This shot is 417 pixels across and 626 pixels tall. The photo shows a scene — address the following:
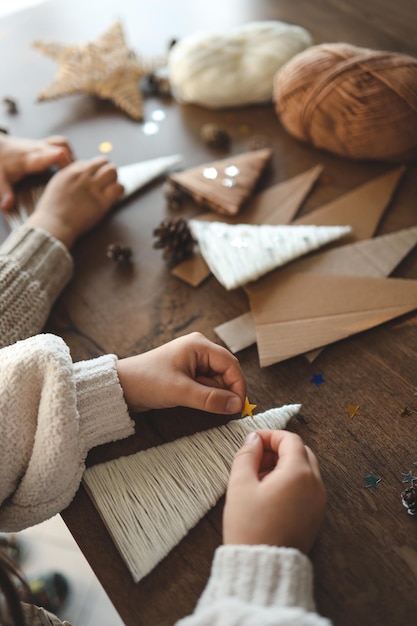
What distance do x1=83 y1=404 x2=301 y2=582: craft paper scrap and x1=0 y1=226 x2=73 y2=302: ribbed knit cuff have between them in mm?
282

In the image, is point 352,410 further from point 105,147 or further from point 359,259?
point 105,147

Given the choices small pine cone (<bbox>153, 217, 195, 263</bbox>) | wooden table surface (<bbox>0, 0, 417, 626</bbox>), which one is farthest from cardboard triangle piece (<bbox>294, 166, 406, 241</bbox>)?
small pine cone (<bbox>153, 217, 195, 263</bbox>)

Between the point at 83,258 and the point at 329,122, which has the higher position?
the point at 329,122

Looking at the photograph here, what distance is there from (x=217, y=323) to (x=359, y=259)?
21 cm

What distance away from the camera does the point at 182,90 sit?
1.01 meters

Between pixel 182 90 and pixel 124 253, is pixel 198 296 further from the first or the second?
pixel 182 90

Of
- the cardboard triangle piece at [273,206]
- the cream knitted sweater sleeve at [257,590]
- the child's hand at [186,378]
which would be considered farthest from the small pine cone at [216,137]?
the cream knitted sweater sleeve at [257,590]

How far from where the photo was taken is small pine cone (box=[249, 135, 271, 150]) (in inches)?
36.8

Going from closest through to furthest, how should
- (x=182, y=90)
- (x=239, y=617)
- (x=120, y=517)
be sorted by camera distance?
(x=239, y=617) < (x=120, y=517) < (x=182, y=90)

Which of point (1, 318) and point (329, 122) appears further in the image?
point (329, 122)

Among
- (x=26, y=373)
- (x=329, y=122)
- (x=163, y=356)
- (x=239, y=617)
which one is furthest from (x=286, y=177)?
(x=239, y=617)

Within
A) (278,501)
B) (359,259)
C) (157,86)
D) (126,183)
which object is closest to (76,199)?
(126,183)

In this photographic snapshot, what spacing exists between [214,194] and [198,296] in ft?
0.57

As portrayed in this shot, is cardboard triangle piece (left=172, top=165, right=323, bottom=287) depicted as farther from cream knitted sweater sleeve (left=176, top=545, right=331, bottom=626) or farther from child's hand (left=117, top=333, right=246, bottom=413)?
cream knitted sweater sleeve (left=176, top=545, right=331, bottom=626)
